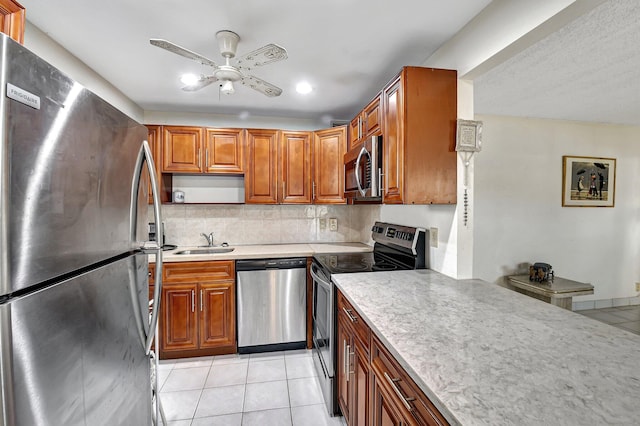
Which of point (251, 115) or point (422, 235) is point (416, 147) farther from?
point (251, 115)

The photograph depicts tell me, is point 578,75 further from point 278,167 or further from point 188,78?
point 188,78

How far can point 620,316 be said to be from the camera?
3510 mm

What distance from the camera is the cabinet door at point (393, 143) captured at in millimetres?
1710

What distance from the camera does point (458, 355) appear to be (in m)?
0.92

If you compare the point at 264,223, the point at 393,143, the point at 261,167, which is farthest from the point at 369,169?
the point at 264,223

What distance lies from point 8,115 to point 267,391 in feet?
7.29

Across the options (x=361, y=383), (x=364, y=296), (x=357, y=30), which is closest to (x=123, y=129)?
(x=364, y=296)

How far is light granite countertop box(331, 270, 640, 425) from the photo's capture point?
26.8 inches

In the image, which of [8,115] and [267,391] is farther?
[267,391]

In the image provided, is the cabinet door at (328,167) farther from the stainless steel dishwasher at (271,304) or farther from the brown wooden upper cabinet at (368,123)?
the stainless steel dishwasher at (271,304)

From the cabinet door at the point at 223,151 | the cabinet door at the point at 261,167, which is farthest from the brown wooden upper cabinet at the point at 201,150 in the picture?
the cabinet door at the point at 261,167

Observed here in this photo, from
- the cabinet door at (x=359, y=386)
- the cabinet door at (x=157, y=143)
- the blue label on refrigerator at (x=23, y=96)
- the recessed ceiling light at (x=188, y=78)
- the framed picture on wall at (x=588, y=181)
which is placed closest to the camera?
the blue label on refrigerator at (x=23, y=96)

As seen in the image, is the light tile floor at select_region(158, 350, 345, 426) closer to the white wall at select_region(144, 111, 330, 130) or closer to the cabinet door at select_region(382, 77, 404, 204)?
the cabinet door at select_region(382, 77, 404, 204)

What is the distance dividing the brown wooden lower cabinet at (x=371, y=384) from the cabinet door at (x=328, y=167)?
147cm
